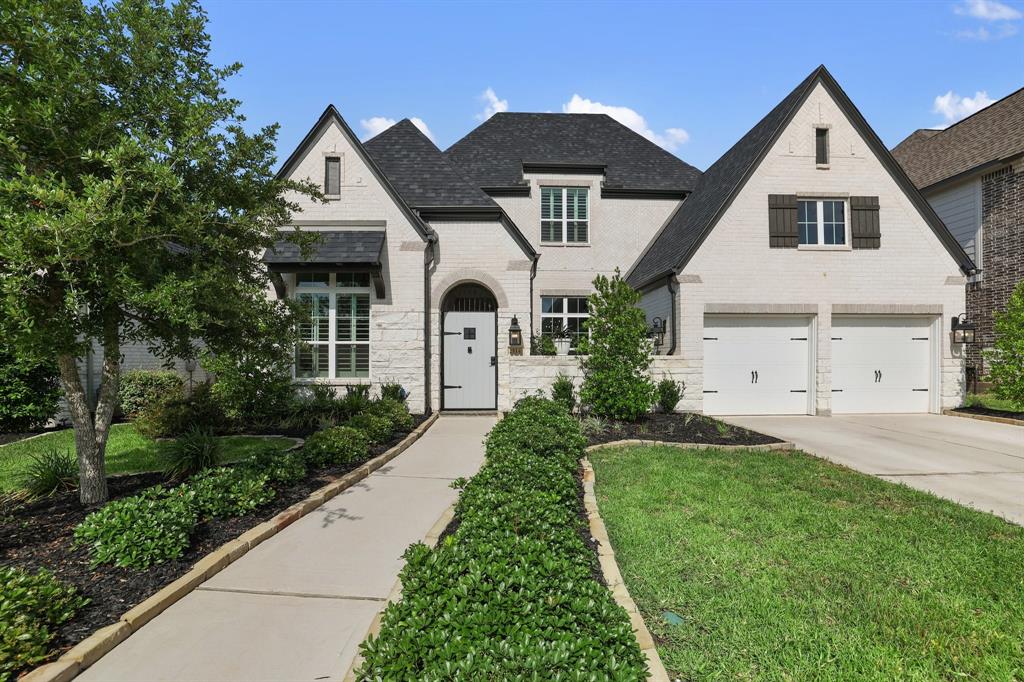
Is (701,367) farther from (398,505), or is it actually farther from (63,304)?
(63,304)

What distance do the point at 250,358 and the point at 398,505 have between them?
7.65 ft

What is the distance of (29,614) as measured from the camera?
291cm

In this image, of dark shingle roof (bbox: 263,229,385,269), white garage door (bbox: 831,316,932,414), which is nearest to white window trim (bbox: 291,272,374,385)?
dark shingle roof (bbox: 263,229,385,269)

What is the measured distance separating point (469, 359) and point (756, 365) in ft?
25.9

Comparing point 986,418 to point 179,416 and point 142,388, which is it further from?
point 142,388

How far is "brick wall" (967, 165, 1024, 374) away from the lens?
14.7 meters

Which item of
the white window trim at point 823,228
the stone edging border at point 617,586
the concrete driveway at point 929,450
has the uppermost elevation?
the white window trim at point 823,228

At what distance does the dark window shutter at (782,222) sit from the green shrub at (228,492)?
1323 cm

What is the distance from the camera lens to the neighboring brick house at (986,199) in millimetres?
14805

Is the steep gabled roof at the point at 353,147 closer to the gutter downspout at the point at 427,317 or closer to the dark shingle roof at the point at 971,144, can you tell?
the gutter downspout at the point at 427,317

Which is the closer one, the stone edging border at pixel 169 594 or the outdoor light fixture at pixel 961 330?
the stone edging border at pixel 169 594

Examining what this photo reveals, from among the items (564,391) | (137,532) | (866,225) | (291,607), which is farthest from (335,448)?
(866,225)

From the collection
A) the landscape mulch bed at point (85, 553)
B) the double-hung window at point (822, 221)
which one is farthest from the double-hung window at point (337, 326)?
the double-hung window at point (822, 221)

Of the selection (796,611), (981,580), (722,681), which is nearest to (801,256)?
(981,580)
